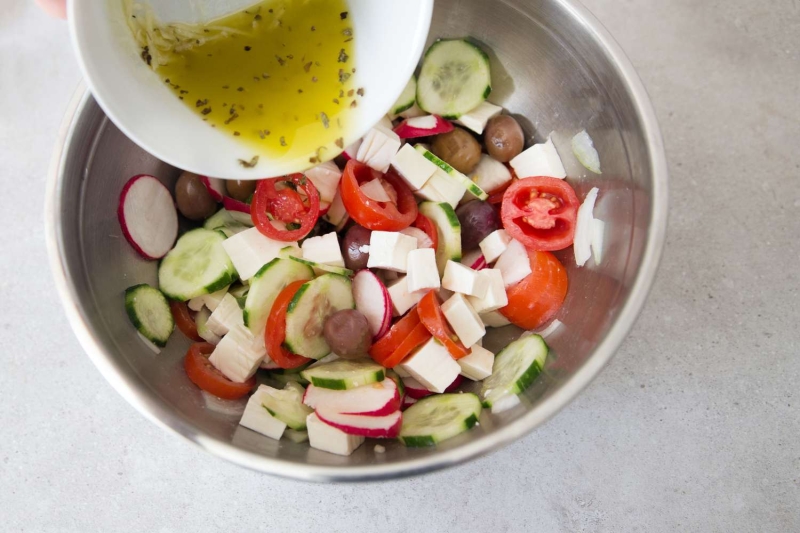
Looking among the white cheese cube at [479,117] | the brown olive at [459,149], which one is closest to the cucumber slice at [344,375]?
the brown olive at [459,149]

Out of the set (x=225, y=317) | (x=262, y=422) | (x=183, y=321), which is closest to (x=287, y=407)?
(x=262, y=422)

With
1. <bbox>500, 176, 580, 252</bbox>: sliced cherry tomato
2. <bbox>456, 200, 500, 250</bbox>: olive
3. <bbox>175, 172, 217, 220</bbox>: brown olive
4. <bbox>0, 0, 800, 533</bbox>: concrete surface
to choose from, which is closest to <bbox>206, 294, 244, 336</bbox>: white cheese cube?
<bbox>175, 172, 217, 220</bbox>: brown olive

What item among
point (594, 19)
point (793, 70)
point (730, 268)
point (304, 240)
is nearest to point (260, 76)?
point (304, 240)

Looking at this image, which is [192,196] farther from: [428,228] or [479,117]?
[479,117]

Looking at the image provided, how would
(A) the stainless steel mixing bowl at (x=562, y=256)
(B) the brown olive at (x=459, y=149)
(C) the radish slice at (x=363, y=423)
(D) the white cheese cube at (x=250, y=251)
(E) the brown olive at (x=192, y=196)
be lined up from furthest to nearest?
(B) the brown olive at (x=459, y=149) → (E) the brown olive at (x=192, y=196) → (D) the white cheese cube at (x=250, y=251) → (C) the radish slice at (x=363, y=423) → (A) the stainless steel mixing bowl at (x=562, y=256)

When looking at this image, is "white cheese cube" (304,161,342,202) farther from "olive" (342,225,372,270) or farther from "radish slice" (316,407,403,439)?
"radish slice" (316,407,403,439)

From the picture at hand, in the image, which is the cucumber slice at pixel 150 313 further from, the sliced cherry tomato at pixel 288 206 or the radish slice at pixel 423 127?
the radish slice at pixel 423 127

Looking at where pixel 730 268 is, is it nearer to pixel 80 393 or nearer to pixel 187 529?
pixel 187 529
